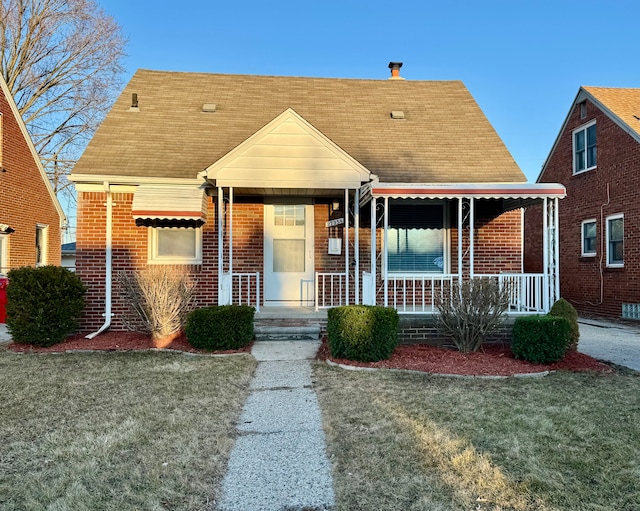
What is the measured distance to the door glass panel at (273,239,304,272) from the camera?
945cm

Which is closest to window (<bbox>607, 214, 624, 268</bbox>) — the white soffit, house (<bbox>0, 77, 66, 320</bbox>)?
the white soffit

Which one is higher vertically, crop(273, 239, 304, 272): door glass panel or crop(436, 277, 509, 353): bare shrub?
crop(273, 239, 304, 272): door glass panel

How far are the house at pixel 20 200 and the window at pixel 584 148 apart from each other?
1723cm

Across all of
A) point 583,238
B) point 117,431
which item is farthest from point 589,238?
point 117,431

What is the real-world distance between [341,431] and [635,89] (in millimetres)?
16069

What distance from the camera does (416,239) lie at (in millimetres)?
9625

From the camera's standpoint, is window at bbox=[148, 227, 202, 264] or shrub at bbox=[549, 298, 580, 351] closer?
shrub at bbox=[549, 298, 580, 351]

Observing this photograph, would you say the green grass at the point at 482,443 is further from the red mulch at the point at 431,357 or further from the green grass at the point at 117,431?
the green grass at the point at 117,431

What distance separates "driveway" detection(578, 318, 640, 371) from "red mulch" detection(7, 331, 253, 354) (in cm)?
571

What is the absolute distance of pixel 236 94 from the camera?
11.5 metres

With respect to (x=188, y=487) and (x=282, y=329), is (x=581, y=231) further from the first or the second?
(x=188, y=487)

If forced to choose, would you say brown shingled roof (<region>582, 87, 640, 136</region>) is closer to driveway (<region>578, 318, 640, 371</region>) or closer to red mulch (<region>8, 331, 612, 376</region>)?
driveway (<region>578, 318, 640, 371</region>)

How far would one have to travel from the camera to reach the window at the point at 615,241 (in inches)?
520

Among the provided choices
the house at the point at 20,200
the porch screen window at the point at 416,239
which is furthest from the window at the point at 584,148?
the house at the point at 20,200
